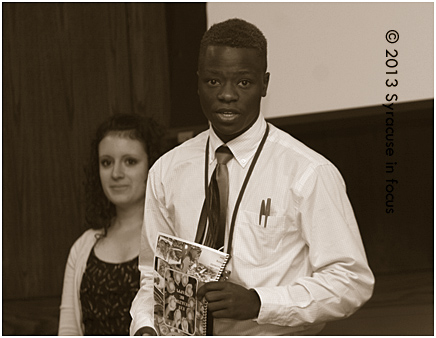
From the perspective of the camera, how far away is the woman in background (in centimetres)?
216

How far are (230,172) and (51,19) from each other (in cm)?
170

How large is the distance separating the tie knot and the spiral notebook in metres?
0.24

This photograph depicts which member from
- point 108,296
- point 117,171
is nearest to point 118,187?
point 117,171

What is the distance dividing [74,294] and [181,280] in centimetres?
87

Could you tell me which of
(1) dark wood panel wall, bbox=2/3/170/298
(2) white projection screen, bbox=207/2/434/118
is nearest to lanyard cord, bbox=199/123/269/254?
(2) white projection screen, bbox=207/2/434/118

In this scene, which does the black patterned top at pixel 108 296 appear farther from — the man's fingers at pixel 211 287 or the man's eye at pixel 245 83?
the man's eye at pixel 245 83

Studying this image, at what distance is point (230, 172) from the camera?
164cm

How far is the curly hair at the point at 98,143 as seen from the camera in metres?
2.31

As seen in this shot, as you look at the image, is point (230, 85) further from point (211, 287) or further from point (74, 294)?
point (74, 294)

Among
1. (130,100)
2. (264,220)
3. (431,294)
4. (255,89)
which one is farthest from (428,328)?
(130,100)

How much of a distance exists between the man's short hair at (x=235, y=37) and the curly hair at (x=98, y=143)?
2.47 feet

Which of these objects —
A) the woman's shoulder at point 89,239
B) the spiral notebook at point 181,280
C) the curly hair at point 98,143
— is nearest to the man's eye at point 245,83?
the spiral notebook at point 181,280

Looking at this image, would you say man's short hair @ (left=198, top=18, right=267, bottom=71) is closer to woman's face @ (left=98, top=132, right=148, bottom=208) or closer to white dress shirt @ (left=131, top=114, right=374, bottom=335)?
white dress shirt @ (left=131, top=114, right=374, bottom=335)

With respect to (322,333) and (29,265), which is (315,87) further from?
→ (29,265)
